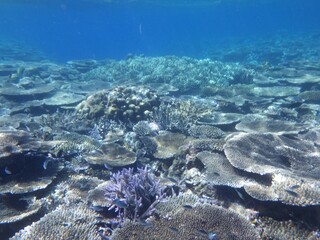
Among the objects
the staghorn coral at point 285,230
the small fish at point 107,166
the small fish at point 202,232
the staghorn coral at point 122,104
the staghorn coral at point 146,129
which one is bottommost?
the staghorn coral at point 285,230

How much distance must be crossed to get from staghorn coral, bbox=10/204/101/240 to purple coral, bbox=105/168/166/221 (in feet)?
1.52

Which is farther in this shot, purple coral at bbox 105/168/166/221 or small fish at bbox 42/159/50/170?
small fish at bbox 42/159/50/170

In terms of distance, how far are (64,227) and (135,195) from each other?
118cm

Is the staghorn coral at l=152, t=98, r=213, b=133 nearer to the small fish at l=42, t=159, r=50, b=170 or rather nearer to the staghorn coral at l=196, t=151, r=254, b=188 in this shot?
the staghorn coral at l=196, t=151, r=254, b=188

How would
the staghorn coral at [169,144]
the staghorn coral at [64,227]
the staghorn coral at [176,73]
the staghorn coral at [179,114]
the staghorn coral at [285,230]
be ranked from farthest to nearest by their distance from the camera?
1. the staghorn coral at [176,73]
2. the staghorn coral at [179,114]
3. the staghorn coral at [169,144]
4. the staghorn coral at [285,230]
5. the staghorn coral at [64,227]

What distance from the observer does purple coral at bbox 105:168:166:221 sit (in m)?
4.43

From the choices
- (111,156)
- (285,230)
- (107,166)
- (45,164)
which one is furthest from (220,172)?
(45,164)

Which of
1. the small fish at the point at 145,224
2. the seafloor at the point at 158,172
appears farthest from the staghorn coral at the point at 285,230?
the small fish at the point at 145,224

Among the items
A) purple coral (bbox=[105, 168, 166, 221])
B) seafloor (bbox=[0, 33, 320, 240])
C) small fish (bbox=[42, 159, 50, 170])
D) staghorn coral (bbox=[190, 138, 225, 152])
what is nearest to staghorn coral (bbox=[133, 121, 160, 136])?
seafloor (bbox=[0, 33, 320, 240])

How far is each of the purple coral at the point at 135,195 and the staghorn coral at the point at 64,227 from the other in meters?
0.46

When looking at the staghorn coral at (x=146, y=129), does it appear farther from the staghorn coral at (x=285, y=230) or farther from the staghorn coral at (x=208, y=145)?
the staghorn coral at (x=285, y=230)

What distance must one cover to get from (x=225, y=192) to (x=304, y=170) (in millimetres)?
1703

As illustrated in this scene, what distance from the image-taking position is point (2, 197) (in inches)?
213

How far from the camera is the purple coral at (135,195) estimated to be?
4435 mm
